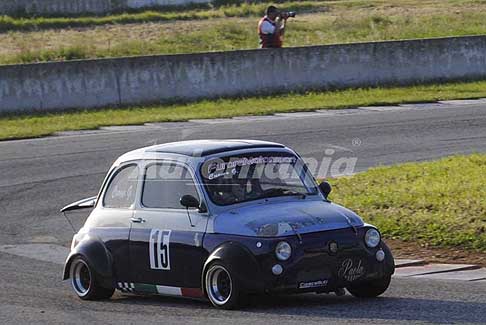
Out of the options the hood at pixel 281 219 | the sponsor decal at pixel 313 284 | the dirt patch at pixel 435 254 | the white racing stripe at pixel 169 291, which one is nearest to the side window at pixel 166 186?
the hood at pixel 281 219

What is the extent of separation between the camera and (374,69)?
28.4 meters

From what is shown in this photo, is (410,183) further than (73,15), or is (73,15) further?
(73,15)

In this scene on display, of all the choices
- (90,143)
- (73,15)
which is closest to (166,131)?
(90,143)

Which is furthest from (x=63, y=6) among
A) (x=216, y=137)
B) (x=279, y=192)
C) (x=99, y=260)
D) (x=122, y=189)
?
(x=279, y=192)

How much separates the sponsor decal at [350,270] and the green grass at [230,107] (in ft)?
46.9

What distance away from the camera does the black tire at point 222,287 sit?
30.9 ft

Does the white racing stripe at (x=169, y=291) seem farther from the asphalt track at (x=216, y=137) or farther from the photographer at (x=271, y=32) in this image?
the photographer at (x=271, y=32)

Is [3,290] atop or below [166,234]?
below

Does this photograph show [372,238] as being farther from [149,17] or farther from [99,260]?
[149,17]

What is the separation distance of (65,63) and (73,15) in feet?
85.7

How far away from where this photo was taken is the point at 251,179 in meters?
10.4

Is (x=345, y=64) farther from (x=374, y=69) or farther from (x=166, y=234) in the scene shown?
(x=166, y=234)

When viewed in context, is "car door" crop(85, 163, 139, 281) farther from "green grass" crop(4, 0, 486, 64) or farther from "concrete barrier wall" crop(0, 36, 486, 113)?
"green grass" crop(4, 0, 486, 64)

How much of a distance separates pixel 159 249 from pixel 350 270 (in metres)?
1.72
